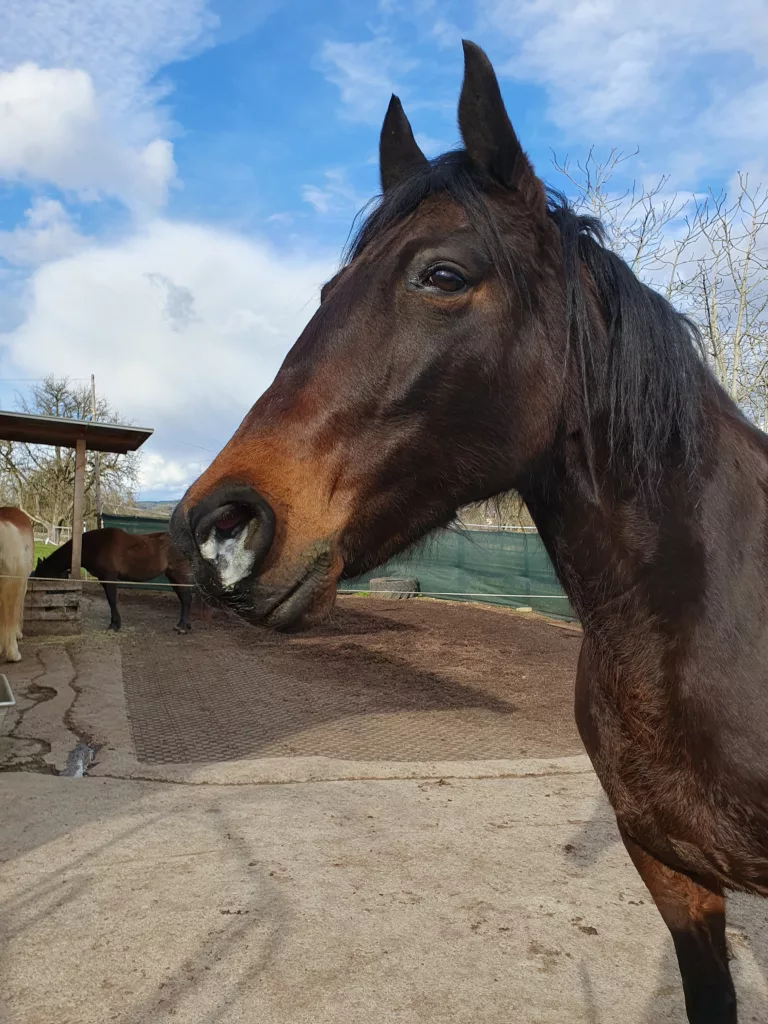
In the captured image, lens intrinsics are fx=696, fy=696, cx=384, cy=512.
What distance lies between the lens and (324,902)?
10.5ft

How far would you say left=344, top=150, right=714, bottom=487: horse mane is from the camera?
1.50 m

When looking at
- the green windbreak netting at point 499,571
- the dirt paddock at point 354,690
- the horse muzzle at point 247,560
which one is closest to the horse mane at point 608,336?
the horse muzzle at point 247,560

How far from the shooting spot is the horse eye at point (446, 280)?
4.81 ft

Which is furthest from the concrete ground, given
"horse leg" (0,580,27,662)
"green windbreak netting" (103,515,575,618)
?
"green windbreak netting" (103,515,575,618)

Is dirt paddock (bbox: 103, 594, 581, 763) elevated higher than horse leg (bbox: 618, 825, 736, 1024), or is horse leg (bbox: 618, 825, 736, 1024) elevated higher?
horse leg (bbox: 618, 825, 736, 1024)

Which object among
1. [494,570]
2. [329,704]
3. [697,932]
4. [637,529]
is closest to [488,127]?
[637,529]

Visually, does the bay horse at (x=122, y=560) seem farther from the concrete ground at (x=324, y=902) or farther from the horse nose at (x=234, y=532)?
the horse nose at (x=234, y=532)

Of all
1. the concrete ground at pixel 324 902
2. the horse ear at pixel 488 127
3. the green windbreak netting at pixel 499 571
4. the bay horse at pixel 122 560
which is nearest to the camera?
the horse ear at pixel 488 127

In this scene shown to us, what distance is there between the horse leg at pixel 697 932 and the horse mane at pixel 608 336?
1.11 meters

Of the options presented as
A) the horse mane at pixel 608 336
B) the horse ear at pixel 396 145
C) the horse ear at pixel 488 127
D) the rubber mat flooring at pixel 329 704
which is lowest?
the rubber mat flooring at pixel 329 704

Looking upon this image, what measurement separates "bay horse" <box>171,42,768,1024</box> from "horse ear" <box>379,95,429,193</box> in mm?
306

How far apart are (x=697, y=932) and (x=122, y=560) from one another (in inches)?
458

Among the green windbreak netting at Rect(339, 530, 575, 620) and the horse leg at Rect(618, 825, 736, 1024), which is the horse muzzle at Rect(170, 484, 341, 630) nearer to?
the horse leg at Rect(618, 825, 736, 1024)

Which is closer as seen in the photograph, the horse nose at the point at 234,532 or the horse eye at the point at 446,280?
the horse nose at the point at 234,532
